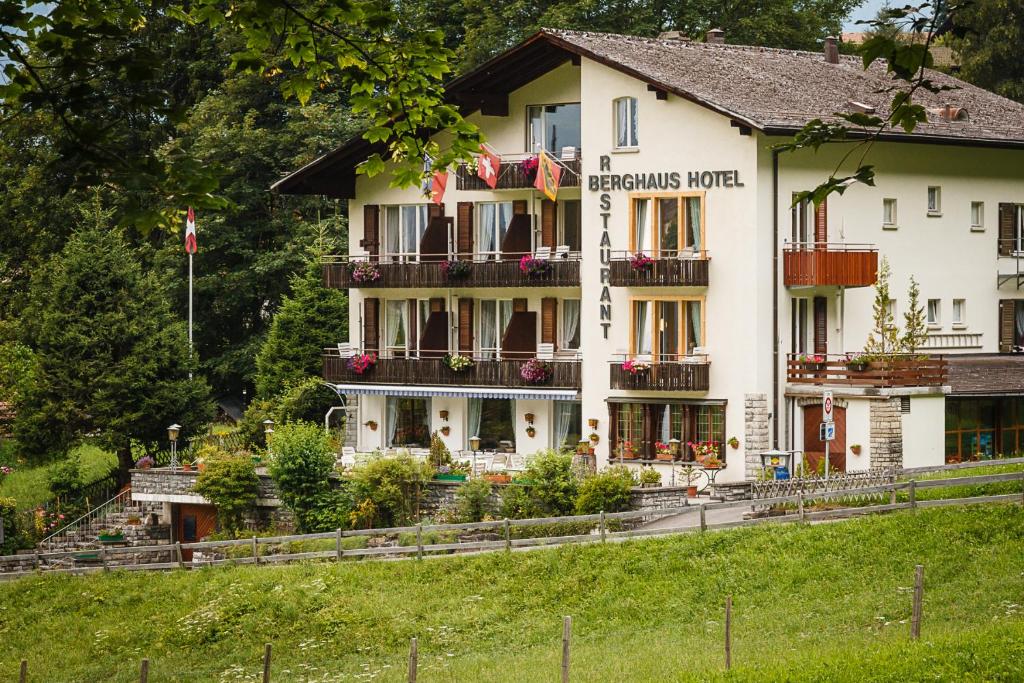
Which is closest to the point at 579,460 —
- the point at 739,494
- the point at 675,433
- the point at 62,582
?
the point at 675,433

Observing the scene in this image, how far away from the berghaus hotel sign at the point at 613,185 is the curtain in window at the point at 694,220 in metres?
0.37

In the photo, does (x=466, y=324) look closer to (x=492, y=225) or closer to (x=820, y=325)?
(x=492, y=225)

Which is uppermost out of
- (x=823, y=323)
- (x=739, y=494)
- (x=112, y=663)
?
(x=823, y=323)

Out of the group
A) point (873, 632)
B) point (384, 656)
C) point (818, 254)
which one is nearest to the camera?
point (873, 632)

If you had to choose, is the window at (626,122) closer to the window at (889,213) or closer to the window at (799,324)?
the window at (799,324)

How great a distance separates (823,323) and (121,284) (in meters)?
20.5

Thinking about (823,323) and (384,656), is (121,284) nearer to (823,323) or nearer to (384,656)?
(823,323)

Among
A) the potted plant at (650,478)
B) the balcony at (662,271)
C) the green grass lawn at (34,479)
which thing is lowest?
the green grass lawn at (34,479)

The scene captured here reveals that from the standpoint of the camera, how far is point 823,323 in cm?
4356

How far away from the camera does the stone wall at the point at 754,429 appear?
41.8 m

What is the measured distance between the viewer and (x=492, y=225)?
4769cm

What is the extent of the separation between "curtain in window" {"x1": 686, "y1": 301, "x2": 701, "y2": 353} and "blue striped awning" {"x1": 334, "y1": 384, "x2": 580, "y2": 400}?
3476 millimetres

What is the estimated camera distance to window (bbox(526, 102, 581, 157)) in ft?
151

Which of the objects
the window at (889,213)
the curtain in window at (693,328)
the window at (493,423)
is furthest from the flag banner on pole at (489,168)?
the window at (889,213)
